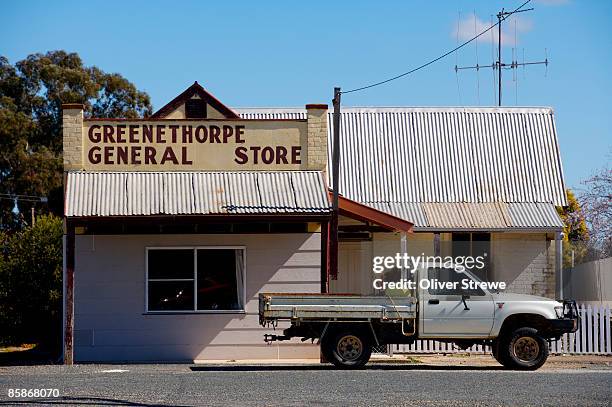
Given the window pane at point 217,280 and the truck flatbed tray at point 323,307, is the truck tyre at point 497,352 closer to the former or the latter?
the truck flatbed tray at point 323,307

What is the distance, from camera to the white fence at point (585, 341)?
78.9 feet

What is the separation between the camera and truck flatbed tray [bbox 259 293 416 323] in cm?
1888

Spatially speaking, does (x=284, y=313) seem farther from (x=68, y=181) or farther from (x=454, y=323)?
(x=68, y=181)

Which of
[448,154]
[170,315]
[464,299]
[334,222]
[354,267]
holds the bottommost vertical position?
[170,315]

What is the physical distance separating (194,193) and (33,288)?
10.1 meters

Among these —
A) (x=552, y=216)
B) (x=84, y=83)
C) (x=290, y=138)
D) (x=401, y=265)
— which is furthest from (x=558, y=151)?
(x=84, y=83)

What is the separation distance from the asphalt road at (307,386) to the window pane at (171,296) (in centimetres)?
255

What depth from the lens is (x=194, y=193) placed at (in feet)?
71.6

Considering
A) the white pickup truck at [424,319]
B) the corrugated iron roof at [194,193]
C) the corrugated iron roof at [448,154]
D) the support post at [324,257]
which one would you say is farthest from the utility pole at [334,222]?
the corrugated iron roof at [448,154]

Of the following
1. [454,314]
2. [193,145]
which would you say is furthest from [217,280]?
[454,314]

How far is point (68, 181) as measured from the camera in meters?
21.8

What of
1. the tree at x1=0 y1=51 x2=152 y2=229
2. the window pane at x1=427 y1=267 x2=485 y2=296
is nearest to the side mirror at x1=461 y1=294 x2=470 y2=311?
the window pane at x1=427 y1=267 x2=485 y2=296

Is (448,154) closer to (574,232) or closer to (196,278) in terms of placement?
(196,278)

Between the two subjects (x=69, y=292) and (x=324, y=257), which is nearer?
(x=69, y=292)
